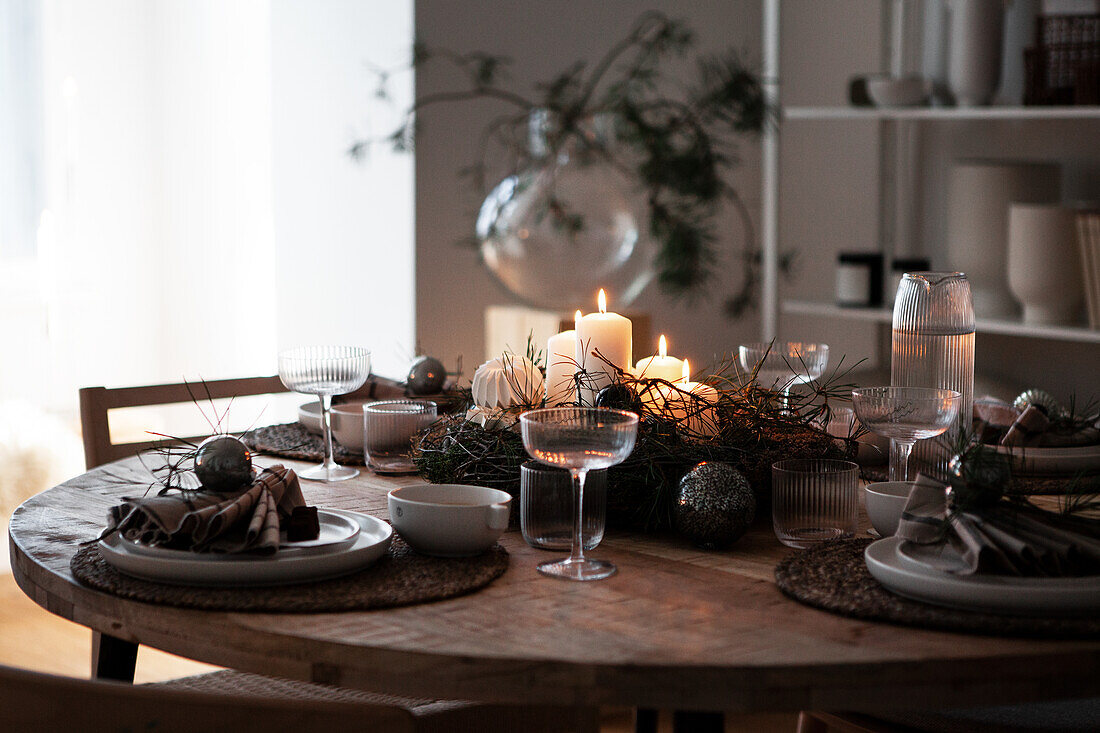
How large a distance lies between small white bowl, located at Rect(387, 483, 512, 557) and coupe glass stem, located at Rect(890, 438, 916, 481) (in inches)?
17.3

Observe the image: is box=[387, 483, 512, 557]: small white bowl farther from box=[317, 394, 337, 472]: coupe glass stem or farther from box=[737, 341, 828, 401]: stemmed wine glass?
box=[737, 341, 828, 401]: stemmed wine glass

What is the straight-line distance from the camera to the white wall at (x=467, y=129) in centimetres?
304

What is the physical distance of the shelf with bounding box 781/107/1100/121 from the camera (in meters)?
2.51

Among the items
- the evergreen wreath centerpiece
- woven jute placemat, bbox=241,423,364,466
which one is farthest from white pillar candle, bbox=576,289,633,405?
woven jute placemat, bbox=241,423,364,466

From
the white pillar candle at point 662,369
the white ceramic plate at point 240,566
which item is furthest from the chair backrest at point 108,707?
the white pillar candle at point 662,369

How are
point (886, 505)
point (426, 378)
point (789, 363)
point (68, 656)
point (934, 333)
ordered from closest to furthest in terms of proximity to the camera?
point (886, 505), point (934, 333), point (789, 363), point (426, 378), point (68, 656)

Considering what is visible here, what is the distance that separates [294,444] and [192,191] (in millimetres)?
2463

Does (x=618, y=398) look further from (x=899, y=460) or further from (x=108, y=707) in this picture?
(x=108, y=707)

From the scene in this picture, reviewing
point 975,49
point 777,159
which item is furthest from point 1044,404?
point 777,159

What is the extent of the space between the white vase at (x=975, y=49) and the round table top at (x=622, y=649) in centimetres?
202

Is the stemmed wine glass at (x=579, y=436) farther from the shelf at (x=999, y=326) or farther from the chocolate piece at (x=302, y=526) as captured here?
the shelf at (x=999, y=326)

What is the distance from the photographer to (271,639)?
2.88 feet

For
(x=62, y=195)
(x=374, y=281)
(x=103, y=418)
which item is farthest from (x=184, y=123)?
(x=103, y=418)

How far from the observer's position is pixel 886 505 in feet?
3.61
